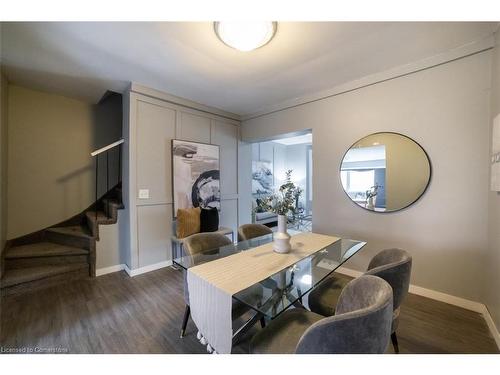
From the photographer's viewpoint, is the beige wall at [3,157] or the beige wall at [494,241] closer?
the beige wall at [494,241]

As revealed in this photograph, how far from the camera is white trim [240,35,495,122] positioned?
1.88 meters

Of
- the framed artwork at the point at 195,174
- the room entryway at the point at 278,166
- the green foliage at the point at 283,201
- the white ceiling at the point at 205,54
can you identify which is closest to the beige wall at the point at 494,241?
the white ceiling at the point at 205,54

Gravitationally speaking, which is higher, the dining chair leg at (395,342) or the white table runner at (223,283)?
the white table runner at (223,283)

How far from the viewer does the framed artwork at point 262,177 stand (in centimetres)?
585

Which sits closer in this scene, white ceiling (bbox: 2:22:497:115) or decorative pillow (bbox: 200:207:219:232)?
white ceiling (bbox: 2:22:497:115)

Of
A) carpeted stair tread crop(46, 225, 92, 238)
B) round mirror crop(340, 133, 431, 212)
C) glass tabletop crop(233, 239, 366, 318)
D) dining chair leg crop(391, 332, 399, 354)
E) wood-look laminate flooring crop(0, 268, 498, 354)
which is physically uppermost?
round mirror crop(340, 133, 431, 212)

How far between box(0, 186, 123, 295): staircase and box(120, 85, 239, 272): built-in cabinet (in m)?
0.37

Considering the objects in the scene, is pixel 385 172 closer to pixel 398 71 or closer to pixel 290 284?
pixel 398 71

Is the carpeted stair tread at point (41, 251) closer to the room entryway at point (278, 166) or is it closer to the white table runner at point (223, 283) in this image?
the white table runner at point (223, 283)

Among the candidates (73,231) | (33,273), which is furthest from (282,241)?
(73,231)

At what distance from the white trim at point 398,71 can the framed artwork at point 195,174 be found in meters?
1.44

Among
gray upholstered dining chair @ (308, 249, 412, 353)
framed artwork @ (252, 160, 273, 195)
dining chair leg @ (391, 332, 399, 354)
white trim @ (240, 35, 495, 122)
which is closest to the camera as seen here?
gray upholstered dining chair @ (308, 249, 412, 353)

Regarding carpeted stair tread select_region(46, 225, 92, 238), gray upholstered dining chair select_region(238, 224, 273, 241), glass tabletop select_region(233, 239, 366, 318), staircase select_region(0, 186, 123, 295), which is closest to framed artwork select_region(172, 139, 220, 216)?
staircase select_region(0, 186, 123, 295)

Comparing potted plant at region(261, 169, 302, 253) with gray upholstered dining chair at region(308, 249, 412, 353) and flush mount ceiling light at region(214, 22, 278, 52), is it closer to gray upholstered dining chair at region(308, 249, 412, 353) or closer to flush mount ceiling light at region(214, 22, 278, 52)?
gray upholstered dining chair at region(308, 249, 412, 353)
